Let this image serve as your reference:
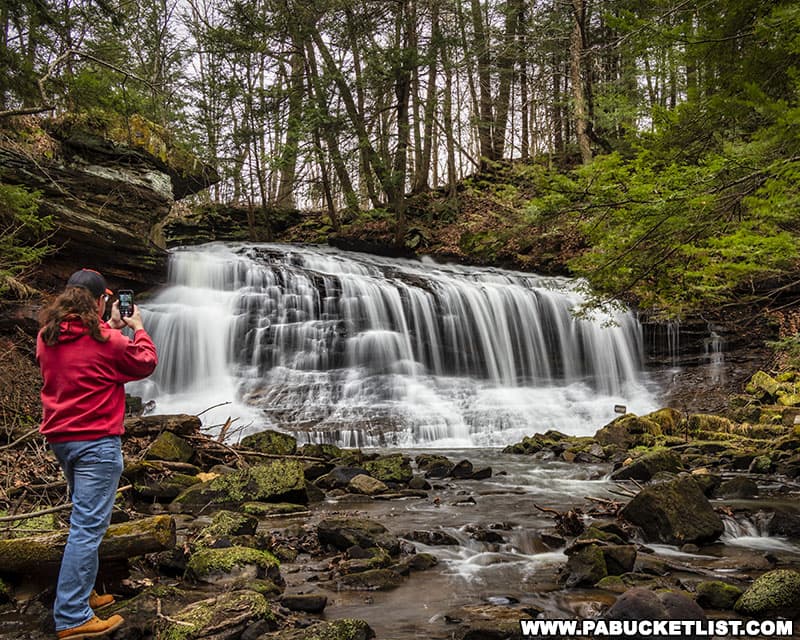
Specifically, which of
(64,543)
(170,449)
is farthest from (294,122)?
(64,543)

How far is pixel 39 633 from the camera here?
318 cm

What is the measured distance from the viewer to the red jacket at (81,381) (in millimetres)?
3094

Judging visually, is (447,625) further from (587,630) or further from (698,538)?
(698,538)

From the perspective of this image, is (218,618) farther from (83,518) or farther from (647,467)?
(647,467)

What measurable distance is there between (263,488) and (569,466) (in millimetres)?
5309

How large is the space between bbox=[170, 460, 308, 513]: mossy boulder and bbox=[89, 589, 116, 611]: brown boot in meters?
2.75

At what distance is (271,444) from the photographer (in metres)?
8.82

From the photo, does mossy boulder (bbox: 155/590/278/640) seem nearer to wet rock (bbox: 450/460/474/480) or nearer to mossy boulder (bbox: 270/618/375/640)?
mossy boulder (bbox: 270/618/375/640)

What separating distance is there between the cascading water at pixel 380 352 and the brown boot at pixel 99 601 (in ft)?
25.2

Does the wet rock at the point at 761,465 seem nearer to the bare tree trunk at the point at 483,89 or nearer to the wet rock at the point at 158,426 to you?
the wet rock at the point at 158,426

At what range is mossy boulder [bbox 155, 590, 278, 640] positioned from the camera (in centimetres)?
314

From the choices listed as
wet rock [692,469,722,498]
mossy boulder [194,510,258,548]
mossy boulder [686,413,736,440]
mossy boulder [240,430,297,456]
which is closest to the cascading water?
mossy boulder [240,430,297,456]

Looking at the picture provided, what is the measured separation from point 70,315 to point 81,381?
0.35m

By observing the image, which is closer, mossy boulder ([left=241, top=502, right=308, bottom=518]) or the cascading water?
mossy boulder ([left=241, top=502, right=308, bottom=518])
